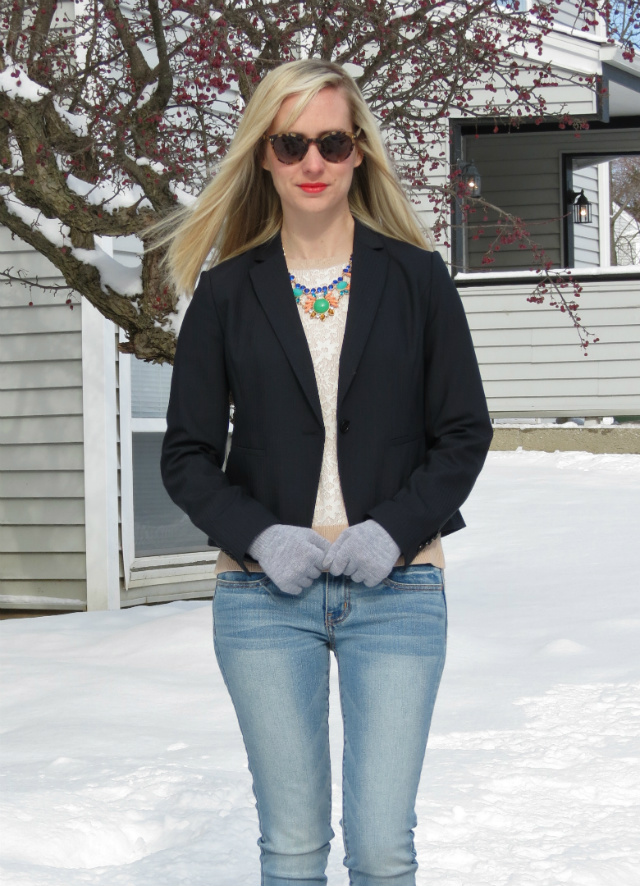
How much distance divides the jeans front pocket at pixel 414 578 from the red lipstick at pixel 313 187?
2.30 ft

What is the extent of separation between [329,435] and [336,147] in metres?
0.53

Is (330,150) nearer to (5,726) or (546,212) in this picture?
(5,726)

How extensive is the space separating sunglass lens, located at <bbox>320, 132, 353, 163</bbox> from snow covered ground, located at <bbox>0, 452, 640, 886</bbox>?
195 cm

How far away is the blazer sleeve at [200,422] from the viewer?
6.19 ft

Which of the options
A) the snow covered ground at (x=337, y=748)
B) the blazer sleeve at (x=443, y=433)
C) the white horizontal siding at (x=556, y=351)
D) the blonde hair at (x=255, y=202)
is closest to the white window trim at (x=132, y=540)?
the snow covered ground at (x=337, y=748)

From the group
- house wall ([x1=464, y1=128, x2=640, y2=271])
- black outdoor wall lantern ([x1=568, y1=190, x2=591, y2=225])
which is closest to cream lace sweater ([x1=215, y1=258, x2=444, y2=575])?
house wall ([x1=464, y1=128, x2=640, y2=271])

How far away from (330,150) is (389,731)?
1.03 meters

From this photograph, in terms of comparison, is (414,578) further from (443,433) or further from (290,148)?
(290,148)

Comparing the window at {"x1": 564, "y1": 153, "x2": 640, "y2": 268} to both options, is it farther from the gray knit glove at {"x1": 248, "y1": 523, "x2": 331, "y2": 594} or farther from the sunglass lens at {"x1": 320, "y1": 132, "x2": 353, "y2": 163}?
the gray knit glove at {"x1": 248, "y1": 523, "x2": 331, "y2": 594}

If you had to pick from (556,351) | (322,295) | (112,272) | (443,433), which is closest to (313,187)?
(322,295)

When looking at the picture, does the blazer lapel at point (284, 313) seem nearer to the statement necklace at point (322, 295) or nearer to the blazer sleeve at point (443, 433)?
the statement necklace at point (322, 295)

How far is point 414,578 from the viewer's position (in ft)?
6.14

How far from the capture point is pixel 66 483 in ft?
23.1

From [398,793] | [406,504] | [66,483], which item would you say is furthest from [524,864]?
[66,483]
